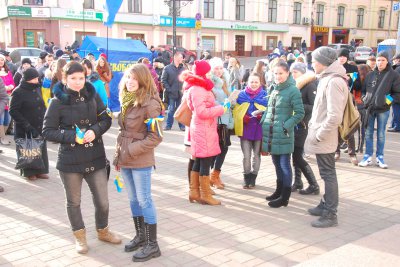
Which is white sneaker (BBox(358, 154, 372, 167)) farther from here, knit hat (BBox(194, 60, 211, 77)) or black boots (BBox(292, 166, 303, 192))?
knit hat (BBox(194, 60, 211, 77))

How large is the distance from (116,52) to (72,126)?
32.4 ft

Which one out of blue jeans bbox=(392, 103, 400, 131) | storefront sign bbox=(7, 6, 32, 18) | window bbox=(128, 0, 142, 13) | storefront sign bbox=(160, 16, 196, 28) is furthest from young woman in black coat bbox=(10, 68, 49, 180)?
storefront sign bbox=(160, 16, 196, 28)

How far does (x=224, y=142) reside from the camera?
5.99 m

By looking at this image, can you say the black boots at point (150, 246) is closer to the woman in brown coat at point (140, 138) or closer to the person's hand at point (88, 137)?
the woman in brown coat at point (140, 138)

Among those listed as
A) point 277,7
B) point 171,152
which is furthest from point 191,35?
point 171,152

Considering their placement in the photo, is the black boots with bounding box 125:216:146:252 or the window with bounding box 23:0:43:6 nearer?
the black boots with bounding box 125:216:146:252

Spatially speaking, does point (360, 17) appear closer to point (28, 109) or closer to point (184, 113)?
point (184, 113)

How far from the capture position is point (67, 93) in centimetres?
392

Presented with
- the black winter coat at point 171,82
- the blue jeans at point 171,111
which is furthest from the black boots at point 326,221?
the black winter coat at point 171,82

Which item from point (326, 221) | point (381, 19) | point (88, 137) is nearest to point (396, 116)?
point (326, 221)

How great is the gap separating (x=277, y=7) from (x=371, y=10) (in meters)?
13.2

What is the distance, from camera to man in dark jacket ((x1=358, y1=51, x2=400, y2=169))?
23.4ft

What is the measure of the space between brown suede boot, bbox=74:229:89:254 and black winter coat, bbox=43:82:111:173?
0.63 meters

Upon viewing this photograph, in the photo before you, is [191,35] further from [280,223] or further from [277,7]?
[280,223]
